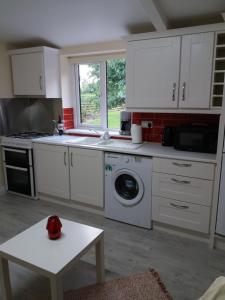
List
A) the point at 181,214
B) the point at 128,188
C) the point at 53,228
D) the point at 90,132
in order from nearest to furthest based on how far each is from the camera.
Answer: the point at 53,228
the point at 181,214
the point at 128,188
the point at 90,132

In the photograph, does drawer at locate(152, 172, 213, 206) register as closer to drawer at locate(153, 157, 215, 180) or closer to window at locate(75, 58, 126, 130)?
drawer at locate(153, 157, 215, 180)

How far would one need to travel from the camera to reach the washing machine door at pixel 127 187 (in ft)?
8.63

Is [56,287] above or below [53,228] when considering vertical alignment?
below

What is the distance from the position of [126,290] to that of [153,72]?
2064 mm

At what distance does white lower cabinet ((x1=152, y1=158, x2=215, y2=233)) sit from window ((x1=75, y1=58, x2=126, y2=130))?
1315mm

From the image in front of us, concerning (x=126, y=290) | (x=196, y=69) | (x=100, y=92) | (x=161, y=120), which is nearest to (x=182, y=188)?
(x=161, y=120)

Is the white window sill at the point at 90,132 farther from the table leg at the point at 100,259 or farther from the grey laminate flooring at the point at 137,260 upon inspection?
the table leg at the point at 100,259

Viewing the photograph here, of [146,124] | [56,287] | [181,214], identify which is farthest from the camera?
[146,124]

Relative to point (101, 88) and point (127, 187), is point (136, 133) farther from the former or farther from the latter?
point (101, 88)

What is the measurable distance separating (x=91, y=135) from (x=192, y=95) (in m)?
1.61

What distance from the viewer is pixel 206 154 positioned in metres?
2.41

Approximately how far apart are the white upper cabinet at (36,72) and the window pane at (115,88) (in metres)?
0.76

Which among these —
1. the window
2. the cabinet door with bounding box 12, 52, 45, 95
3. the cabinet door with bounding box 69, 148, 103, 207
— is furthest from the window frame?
the cabinet door with bounding box 69, 148, 103, 207

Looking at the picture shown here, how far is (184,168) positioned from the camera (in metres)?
2.36
